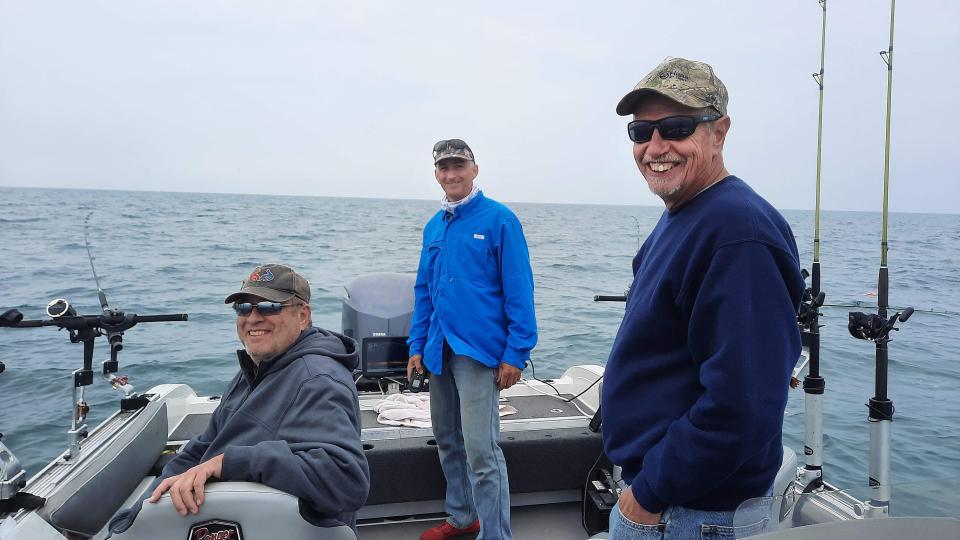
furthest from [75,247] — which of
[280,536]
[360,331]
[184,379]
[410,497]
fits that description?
[280,536]

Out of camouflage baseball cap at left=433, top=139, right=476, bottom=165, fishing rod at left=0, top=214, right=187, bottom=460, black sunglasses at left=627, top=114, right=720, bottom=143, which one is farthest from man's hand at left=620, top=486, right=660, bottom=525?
fishing rod at left=0, top=214, right=187, bottom=460

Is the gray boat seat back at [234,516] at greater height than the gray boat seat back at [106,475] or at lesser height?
greater

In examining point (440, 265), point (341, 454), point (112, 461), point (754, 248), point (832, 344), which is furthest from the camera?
point (832, 344)

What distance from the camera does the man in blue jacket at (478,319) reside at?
268 cm

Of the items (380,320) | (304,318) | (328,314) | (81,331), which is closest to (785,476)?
(304,318)

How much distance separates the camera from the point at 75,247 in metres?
17.9

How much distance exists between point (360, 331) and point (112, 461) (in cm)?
169

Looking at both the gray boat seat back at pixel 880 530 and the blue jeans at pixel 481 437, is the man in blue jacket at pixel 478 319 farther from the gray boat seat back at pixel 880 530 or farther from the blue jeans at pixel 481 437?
the gray boat seat back at pixel 880 530

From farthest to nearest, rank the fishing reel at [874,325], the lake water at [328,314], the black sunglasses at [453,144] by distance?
1. the lake water at [328,314]
2. the black sunglasses at [453,144]
3. the fishing reel at [874,325]

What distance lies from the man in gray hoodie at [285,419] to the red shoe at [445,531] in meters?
1.08

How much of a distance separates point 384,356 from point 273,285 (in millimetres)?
1985

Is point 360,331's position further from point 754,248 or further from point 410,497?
point 754,248

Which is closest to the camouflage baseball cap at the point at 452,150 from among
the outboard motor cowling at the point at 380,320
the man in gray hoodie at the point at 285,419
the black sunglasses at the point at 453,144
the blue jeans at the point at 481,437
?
the black sunglasses at the point at 453,144

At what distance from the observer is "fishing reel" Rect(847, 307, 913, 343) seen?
2385 millimetres
